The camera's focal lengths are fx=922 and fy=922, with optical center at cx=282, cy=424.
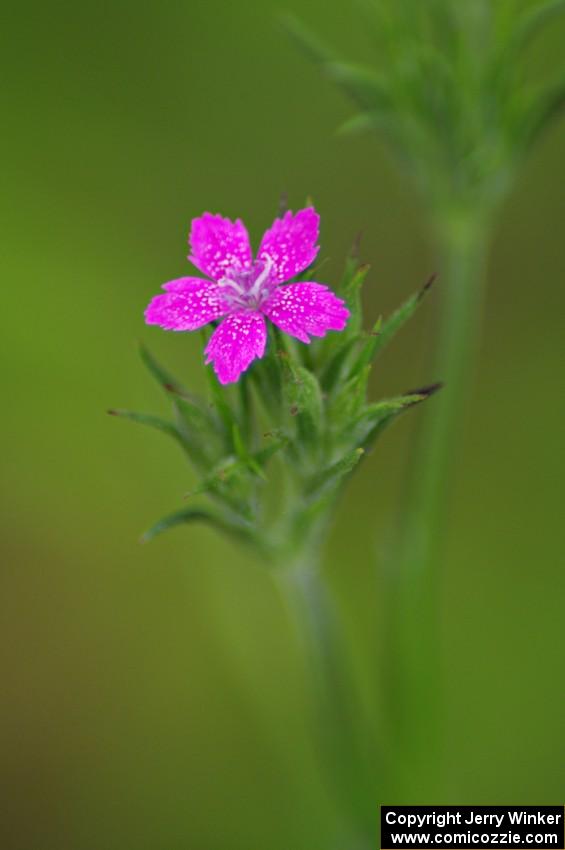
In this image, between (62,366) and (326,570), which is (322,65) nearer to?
(62,366)

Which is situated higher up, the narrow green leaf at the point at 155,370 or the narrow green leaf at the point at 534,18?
the narrow green leaf at the point at 534,18

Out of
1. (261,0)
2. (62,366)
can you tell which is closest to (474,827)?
(62,366)

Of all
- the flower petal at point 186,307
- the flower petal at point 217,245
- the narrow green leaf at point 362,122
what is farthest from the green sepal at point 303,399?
the narrow green leaf at point 362,122

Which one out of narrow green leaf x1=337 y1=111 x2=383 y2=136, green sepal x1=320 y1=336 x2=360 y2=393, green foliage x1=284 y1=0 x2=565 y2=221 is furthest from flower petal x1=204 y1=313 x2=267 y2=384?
green foliage x1=284 y1=0 x2=565 y2=221

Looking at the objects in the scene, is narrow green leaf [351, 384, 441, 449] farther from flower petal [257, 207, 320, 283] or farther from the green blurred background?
the green blurred background

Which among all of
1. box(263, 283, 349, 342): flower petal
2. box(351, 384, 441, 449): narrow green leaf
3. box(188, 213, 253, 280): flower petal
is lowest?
box(351, 384, 441, 449): narrow green leaf

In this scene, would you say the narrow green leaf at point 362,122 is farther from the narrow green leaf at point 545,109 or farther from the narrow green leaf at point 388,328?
the narrow green leaf at point 388,328

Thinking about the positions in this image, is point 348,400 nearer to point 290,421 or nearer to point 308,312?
point 290,421
